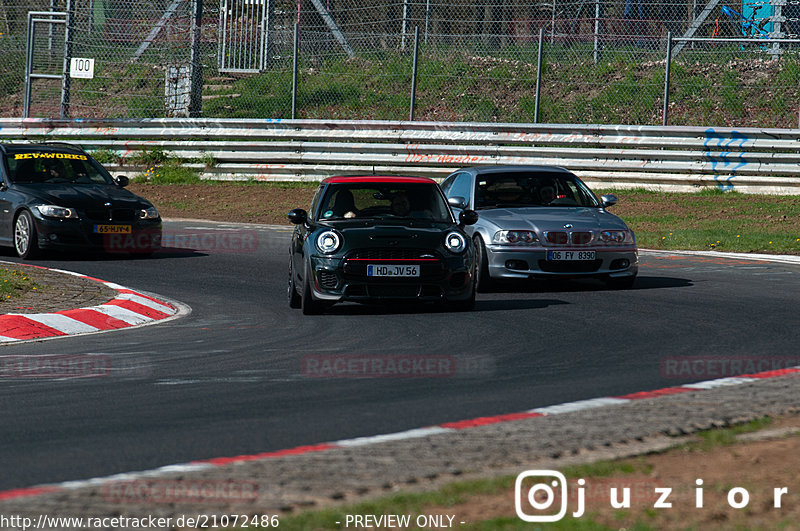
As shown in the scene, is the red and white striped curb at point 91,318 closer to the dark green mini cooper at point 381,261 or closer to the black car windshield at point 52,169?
the dark green mini cooper at point 381,261

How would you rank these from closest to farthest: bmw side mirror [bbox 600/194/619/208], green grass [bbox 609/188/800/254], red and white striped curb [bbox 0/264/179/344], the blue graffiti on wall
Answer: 1. red and white striped curb [bbox 0/264/179/344]
2. bmw side mirror [bbox 600/194/619/208]
3. green grass [bbox 609/188/800/254]
4. the blue graffiti on wall

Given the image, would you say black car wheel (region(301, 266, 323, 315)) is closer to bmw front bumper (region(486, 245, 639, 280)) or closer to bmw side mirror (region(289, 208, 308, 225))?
bmw side mirror (region(289, 208, 308, 225))

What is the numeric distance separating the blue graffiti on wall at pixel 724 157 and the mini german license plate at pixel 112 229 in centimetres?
1105

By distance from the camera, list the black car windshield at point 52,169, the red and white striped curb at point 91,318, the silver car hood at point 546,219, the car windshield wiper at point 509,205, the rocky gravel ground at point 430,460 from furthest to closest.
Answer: the black car windshield at point 52,169 → the car windshield wiper at point 509,205 → the silver car hood at point 546,219 → the red and white striped curb at point 91,318 → the rocky gravel ground at point 430,460

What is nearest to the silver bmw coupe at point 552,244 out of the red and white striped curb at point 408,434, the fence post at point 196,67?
the red and white striped curb at point 408,434

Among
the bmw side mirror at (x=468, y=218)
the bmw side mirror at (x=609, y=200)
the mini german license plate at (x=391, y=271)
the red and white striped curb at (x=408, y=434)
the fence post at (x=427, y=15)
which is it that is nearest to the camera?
the red and white striped curb at (x=408, y=434)

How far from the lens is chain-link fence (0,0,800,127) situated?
2503 centimetres

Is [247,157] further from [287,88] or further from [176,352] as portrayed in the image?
[176,352]

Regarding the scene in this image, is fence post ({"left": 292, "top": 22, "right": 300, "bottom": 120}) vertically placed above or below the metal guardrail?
above

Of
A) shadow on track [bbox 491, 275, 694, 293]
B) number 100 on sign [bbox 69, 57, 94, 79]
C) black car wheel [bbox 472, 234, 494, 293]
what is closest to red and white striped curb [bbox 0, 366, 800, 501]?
black car wheel [bbox 472, 234, 494, 293]

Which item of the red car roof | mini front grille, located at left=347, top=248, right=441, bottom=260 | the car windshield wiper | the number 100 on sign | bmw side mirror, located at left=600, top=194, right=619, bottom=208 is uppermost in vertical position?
the number 100 on sign
